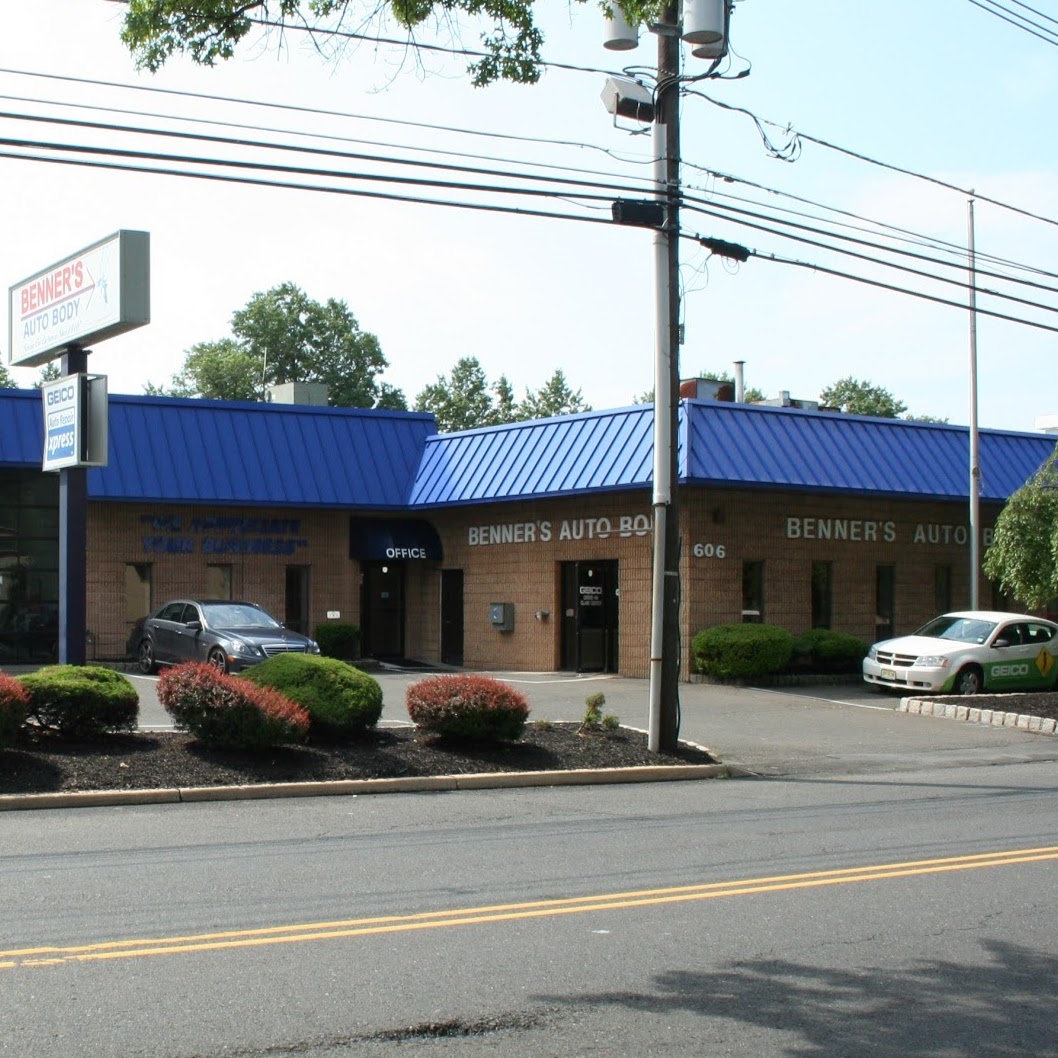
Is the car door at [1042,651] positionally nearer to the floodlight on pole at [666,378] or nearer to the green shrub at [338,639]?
the floodlight on pole at [666,378]

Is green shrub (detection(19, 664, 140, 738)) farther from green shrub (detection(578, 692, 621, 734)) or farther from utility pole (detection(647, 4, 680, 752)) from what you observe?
utility pole (detection(647, 4, 680, 752))

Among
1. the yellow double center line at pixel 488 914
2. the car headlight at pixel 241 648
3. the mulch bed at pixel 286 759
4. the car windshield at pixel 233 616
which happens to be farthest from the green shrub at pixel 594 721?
the car windshield at pixel 233 616

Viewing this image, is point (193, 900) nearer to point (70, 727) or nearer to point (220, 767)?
point (220, 767)

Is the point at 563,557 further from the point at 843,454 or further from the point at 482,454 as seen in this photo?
the point at 843,454

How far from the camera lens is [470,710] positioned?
50.6 feet

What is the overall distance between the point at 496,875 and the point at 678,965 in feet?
8.37

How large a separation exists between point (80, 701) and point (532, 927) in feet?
25.9

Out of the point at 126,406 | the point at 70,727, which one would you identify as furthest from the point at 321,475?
the point at 70,727

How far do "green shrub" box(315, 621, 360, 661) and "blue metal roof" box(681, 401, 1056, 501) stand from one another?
27.2 feet

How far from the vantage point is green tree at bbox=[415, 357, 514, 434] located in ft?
280

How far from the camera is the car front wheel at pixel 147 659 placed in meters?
26.6

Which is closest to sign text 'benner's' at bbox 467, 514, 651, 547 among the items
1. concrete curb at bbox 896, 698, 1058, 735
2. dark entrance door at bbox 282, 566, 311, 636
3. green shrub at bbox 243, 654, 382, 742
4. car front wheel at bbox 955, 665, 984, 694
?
dark entrance door at bbox 282, 566, 311, 636

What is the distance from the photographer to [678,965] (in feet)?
23.5

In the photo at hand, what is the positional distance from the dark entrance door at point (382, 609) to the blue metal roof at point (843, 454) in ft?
32.1
